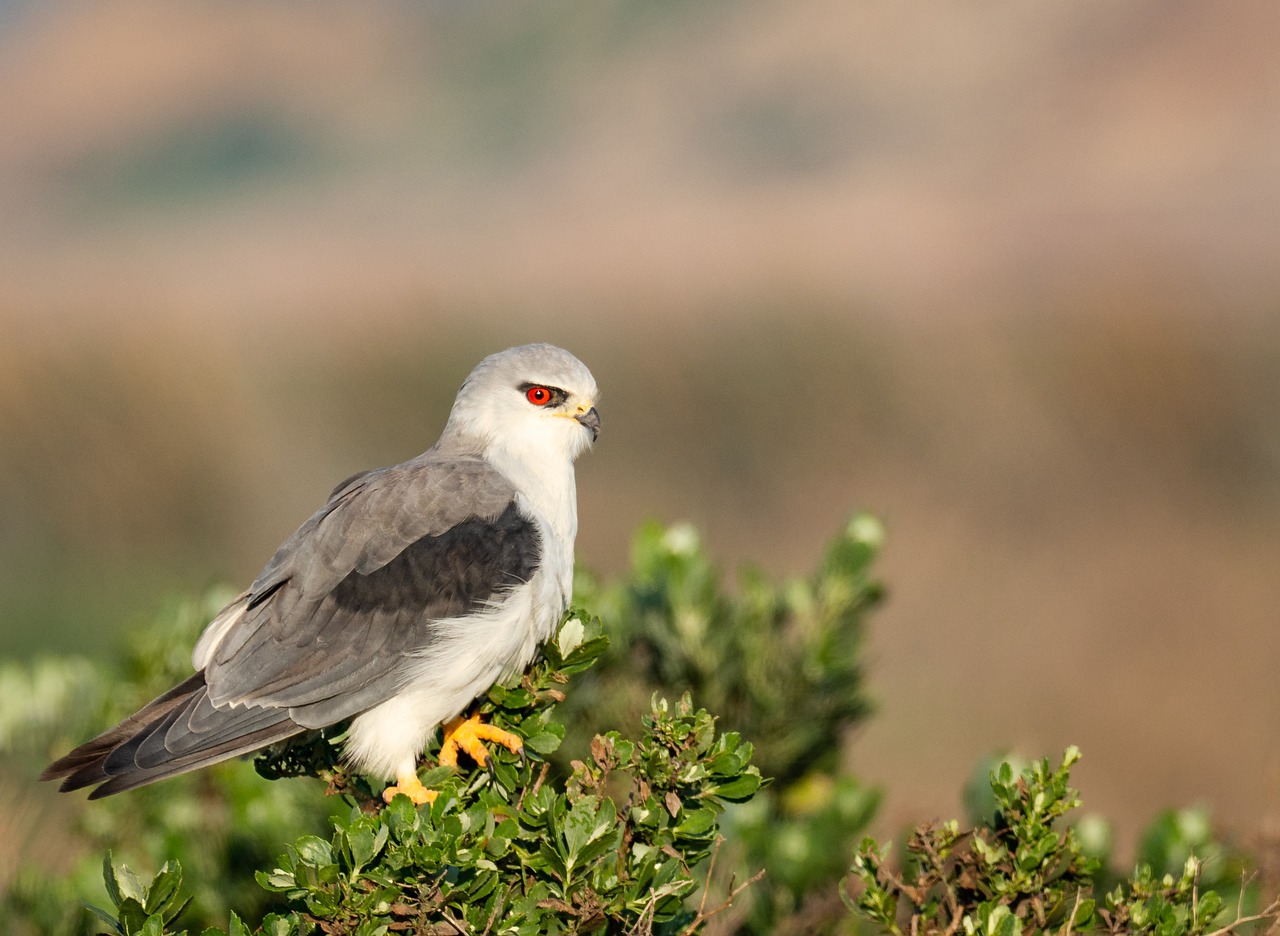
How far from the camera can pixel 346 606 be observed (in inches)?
180

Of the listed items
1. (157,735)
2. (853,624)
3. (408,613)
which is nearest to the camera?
(157,735)

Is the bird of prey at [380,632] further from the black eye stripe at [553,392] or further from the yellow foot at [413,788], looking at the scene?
the black eye stripe at [553,392]

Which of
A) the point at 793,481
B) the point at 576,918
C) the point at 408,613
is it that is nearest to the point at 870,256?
the point at 793,481

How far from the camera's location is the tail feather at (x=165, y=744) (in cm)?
404

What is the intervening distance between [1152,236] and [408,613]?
1657 cm

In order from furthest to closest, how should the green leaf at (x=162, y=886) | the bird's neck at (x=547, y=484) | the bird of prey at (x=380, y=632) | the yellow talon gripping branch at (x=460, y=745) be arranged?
the bird's neck at (x=547, y=484), the yellow talon gripping branch at (x=460, y=745), the bird of prey at (x=380, y=632), the green leaf at (x=162, y=886)

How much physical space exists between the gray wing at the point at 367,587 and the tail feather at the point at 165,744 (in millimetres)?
80

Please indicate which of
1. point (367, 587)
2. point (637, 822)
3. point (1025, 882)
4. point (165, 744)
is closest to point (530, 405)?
point (367, 587)

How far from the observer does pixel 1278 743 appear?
1199 cm

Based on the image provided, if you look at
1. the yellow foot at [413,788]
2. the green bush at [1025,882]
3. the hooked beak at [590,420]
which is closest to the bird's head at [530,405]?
the hooked beak at [590,420]

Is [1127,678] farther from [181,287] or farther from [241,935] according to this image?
[181,287]

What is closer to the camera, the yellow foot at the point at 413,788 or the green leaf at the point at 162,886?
the green leaf at the point at 162,886

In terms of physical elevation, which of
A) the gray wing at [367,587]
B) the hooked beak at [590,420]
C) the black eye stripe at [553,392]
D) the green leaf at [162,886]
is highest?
the black eye stripe at [553,392]

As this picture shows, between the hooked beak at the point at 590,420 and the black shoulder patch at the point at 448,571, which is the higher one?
the hooked beak at the point at 590,420
